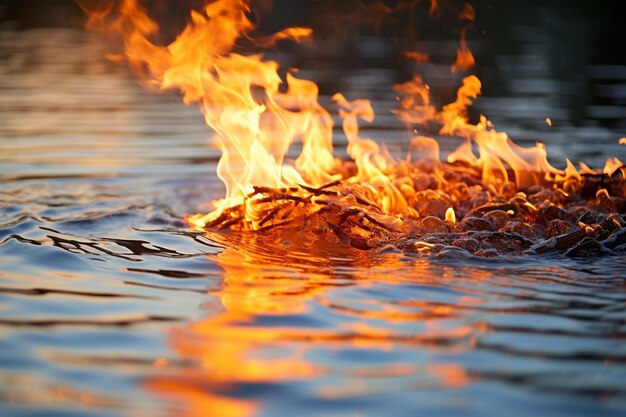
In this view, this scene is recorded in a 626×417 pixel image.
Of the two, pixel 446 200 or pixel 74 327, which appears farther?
pixel 446 200

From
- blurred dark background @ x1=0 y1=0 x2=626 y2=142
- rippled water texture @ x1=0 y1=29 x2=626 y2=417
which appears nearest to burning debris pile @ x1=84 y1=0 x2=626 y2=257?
rippled water texture @ x1=0 y1=29 x2=626 y2=417

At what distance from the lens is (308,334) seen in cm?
494

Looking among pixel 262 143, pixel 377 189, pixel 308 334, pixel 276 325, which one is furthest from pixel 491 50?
pixel 308 334

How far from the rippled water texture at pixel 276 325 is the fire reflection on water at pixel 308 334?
1 cm

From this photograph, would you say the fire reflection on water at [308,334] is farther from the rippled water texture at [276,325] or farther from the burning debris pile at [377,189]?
the burning debris pile at [377,189]

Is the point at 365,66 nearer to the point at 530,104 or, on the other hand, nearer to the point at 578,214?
the point at 530,104

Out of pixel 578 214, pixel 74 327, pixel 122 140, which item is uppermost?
pixel 122 140

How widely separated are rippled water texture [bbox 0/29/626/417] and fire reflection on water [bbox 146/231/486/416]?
1cm

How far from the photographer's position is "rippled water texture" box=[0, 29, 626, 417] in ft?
13.4

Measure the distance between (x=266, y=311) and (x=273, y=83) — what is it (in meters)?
3.74

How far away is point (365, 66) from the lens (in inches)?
915

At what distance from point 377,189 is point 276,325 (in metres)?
3.17

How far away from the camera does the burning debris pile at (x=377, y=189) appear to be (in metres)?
6.91

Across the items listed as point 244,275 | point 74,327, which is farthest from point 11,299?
point 244,275
